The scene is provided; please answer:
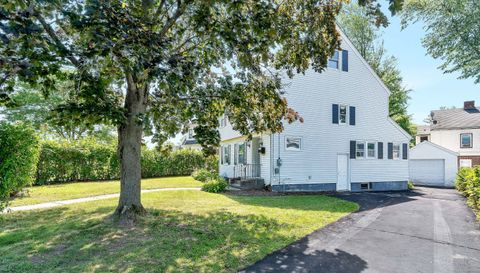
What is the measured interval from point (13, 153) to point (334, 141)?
15146 mm

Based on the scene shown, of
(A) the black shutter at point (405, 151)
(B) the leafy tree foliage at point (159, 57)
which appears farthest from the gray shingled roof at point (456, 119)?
(B) the leafy tree foliage at point (159, 57)

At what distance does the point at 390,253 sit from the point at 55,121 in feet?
26.7

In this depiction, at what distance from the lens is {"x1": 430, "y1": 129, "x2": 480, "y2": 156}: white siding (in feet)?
90.4

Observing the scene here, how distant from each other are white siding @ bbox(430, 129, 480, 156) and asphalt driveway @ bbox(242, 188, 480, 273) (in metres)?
24.1

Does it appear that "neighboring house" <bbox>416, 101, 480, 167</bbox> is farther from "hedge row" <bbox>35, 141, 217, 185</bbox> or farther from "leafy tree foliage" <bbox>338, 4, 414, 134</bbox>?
"hedge row" <bbox>35, 141, 217, 185</bbox>

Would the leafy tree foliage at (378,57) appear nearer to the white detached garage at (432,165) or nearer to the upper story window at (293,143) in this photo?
the white detached garage at (432,165)

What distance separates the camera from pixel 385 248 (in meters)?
5.97

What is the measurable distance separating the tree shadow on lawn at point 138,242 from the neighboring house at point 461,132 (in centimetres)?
2741

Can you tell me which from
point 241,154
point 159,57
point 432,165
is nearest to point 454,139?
point 432,165

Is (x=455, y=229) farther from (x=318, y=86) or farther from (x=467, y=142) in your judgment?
(x=467, y=142)

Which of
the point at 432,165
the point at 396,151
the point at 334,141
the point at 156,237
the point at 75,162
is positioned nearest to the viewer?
the point at 156,237

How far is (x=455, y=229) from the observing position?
786 cm

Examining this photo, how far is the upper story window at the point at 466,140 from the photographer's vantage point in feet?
91.8

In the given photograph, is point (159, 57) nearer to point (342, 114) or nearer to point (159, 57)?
point (159, 57)
